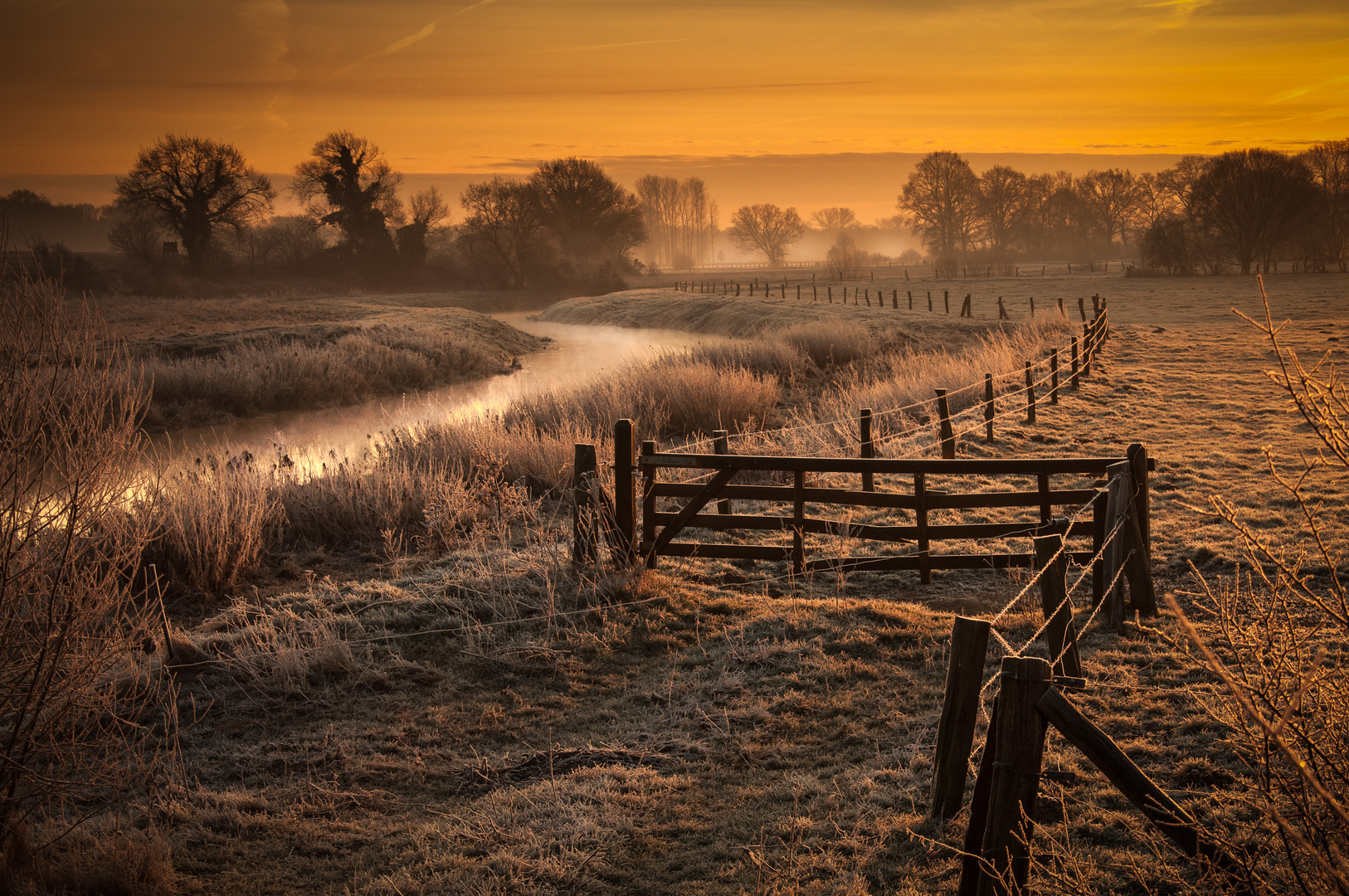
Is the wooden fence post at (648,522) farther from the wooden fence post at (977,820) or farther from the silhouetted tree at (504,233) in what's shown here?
the silhouetted tree at (504,233)

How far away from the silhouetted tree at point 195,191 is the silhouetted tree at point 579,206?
2225cm

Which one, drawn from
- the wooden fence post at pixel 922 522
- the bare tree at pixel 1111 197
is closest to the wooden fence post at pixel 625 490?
the wooden fence post at pixel 922 522

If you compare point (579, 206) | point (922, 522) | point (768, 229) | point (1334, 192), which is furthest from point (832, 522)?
point (768, 229)

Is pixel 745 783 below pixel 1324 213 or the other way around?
below

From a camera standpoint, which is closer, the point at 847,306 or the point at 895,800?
the point at 895,800

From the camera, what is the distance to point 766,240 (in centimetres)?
11894

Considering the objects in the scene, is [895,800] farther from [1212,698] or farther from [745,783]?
[1212,698]

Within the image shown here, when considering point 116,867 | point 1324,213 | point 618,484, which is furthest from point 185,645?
point 1324,213

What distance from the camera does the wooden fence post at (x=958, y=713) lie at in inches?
133

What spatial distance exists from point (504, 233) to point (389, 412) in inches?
1985

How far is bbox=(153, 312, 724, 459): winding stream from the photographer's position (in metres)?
18.4

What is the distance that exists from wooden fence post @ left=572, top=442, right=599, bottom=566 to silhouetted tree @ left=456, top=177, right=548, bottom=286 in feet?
215

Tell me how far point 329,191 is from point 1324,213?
218ft

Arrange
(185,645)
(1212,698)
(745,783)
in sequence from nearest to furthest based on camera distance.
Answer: (745,783) < (1212,698) < (185,645)
